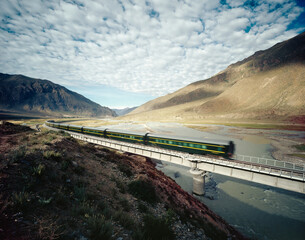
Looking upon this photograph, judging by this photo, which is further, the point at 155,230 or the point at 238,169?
the point at 238,169

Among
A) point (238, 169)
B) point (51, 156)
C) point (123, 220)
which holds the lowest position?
point (123, 220)

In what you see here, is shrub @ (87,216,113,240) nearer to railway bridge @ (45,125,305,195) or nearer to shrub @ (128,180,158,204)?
shrub @ (128,180,158,204)

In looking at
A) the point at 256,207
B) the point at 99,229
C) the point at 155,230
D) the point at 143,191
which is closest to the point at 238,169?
the point at 256,207

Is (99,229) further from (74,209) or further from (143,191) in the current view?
(143,191)

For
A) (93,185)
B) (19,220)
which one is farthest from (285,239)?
(19,220)

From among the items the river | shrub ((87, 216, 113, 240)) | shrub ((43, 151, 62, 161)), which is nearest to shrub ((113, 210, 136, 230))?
shrub ((87, 216, 113, 240))

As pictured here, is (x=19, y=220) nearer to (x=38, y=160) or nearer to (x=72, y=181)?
(x=72, y=181)

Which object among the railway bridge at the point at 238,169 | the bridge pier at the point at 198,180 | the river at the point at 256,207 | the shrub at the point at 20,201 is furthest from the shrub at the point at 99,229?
the bridge pier at the point at 198,180
